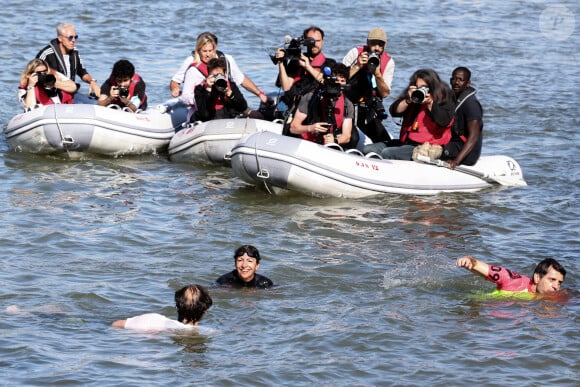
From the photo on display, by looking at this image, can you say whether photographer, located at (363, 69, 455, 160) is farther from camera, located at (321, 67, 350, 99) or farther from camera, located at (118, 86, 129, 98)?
camera, located at (118, 86, 129, 98)

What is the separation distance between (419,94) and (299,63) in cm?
167

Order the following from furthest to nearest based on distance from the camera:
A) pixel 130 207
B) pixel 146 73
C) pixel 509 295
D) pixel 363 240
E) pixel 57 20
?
1. pixel 57 20
2. pixel 146 73
3. pixel 130 207
4. pixel 363 240
5. pixel 509 295

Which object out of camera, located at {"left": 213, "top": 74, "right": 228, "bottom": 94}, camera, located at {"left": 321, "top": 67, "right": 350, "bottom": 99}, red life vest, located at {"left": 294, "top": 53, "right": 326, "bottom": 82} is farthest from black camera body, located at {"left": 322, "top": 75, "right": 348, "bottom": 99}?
camera, located at {"left": 213, "top": 74, "right": 228, "bottom": 94}

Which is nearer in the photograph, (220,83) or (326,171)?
(326,171)

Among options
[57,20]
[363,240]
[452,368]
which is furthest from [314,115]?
[57,20]

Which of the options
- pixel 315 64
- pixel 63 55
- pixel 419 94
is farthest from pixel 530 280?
pixel 63 55

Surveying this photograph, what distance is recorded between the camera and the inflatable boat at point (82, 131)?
1240 cm

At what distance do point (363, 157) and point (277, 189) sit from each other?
3.14 ft

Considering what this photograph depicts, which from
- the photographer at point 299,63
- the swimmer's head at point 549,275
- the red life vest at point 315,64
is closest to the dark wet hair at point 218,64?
the photographer at point 299,63

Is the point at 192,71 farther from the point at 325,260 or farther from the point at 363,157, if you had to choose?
the point at 325,260

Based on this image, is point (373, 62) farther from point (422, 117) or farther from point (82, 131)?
point (82, 131)

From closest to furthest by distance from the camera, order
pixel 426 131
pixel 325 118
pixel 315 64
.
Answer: pixel 325 118 → pixel 426 131 → pixel 315 64

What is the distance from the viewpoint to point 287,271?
30.3ft

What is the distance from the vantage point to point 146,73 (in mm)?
18203
